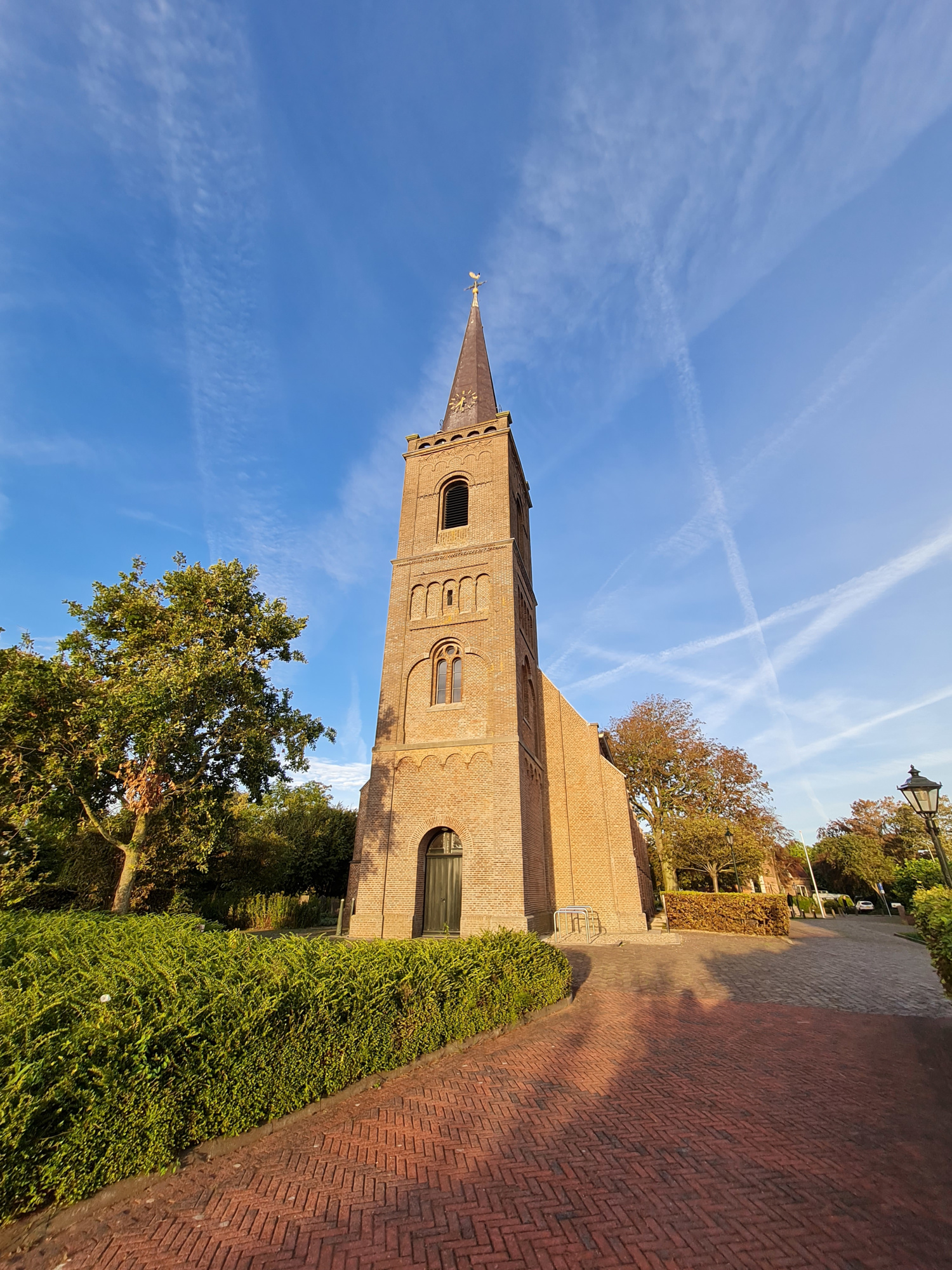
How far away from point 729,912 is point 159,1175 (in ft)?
69.6

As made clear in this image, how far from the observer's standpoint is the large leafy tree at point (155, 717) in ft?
41.1

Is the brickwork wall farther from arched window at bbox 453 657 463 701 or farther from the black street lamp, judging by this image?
the black street lamp

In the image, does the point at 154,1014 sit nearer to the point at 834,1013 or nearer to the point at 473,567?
the point at 834,1013

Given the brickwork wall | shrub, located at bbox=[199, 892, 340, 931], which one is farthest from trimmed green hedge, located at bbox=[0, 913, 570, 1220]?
shrub, located at bbox=[199, 892, 340, 931]

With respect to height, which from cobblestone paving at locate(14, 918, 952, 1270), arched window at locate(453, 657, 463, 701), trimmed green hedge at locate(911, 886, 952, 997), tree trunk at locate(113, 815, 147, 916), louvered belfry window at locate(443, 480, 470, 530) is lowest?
cobblestone paving at locate(14, 918, 952, 1270)

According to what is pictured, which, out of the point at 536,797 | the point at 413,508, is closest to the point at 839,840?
the point at 536,797

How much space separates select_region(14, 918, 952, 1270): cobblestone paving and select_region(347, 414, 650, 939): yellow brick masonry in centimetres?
824

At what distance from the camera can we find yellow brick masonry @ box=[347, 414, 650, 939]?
1555 centimetres

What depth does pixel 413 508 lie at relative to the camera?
22109 mm

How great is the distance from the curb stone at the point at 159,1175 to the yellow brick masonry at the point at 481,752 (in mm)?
8913

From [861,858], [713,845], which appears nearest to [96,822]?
[713,845]

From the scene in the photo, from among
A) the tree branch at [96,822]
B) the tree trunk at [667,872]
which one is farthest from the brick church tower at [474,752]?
the tree trunk at [667,872]

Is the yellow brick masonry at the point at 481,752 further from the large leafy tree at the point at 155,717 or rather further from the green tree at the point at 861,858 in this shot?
the green tree at the point at 861,858

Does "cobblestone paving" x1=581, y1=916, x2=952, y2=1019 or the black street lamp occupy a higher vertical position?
the black street lamp
